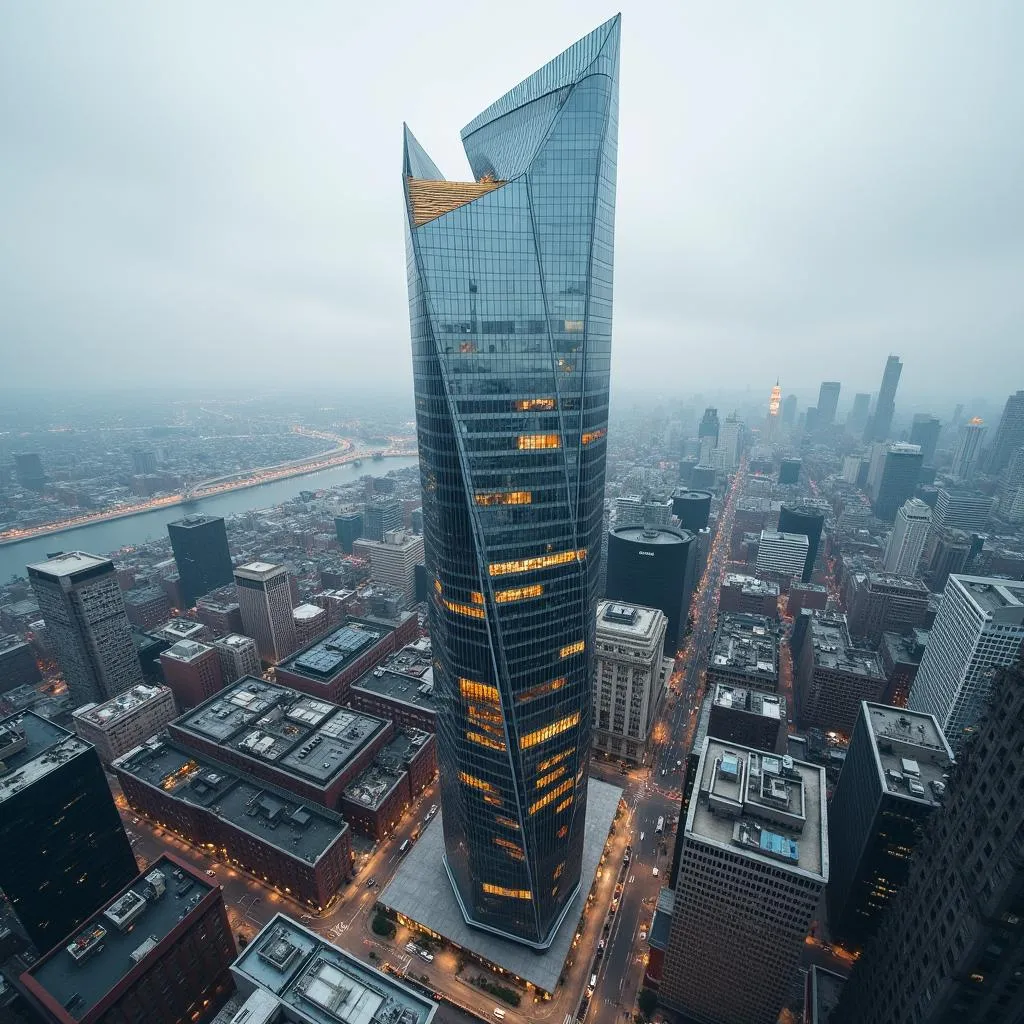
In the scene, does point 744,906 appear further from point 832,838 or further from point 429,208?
point 429,208

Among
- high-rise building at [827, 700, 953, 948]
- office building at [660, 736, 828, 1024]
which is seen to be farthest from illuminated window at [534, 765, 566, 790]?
high-rise building at [827, 700, 953, 948]

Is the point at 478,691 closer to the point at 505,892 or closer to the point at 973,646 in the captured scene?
the point at 505,892

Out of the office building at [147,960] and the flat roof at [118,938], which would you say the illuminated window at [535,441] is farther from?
the flat roof at [118,938]

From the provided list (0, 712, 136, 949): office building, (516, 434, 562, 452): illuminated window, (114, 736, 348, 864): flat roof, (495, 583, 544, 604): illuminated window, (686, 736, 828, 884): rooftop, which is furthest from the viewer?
(114, 736, 348, 864): flat roof

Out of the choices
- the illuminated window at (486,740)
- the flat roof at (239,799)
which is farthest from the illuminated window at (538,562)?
the flat roof at (239,799)

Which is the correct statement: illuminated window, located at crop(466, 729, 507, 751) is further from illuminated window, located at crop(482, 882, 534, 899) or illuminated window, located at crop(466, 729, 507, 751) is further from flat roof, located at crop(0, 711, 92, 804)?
flat roof, located at crop(0, 711, 92, 804)

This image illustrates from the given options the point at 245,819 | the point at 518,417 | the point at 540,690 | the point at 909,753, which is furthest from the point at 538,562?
the point at 245,819
